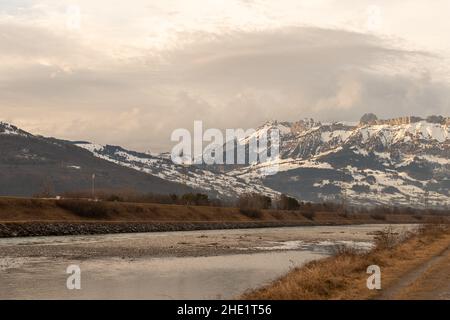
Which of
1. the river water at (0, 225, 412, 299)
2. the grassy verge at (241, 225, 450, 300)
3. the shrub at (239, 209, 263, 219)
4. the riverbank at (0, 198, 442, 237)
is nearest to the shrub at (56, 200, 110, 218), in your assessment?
the riverbank at (0, 198, 442, 237)

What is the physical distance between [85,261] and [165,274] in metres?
11.9

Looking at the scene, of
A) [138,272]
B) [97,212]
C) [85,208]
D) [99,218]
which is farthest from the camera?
[97,212]

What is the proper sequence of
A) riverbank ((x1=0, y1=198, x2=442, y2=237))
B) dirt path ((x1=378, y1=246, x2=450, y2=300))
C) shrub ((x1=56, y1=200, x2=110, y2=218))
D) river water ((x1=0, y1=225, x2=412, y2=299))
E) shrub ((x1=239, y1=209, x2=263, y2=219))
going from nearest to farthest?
dirt path ((x1=378, y1=246, x2=450, y2=300)) < river water ((x1=0, y1=225, x2=412, y2=299)) < riverbank ((x1=0, y1=198, x2=442, y2=237)) < shrub ((x1=56, y1=200, x2=110, y2=218)) < shrub ((x1=239, y1=209, x2=263, y2=219))

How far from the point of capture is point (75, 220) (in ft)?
361

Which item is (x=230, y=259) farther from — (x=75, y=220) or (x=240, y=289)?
(x=75, y=220)

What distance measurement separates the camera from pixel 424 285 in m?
29.2

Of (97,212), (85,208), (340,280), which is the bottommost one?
(340,280)

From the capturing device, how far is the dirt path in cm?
2564

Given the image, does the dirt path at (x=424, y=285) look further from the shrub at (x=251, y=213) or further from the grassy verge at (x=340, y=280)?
the shrub at (x=251, y=213)

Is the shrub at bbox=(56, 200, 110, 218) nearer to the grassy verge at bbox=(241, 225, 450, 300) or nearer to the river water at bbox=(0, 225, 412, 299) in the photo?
the river water at bbox=(0, 225, 412, 299)

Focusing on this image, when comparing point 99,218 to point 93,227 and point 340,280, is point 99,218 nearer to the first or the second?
point 93,227

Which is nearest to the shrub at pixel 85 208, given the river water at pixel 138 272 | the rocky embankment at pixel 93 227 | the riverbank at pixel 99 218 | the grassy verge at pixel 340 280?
the riverbank at pixel 99 218

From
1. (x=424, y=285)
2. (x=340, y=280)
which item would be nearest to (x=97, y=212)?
(x=340, y=280)
